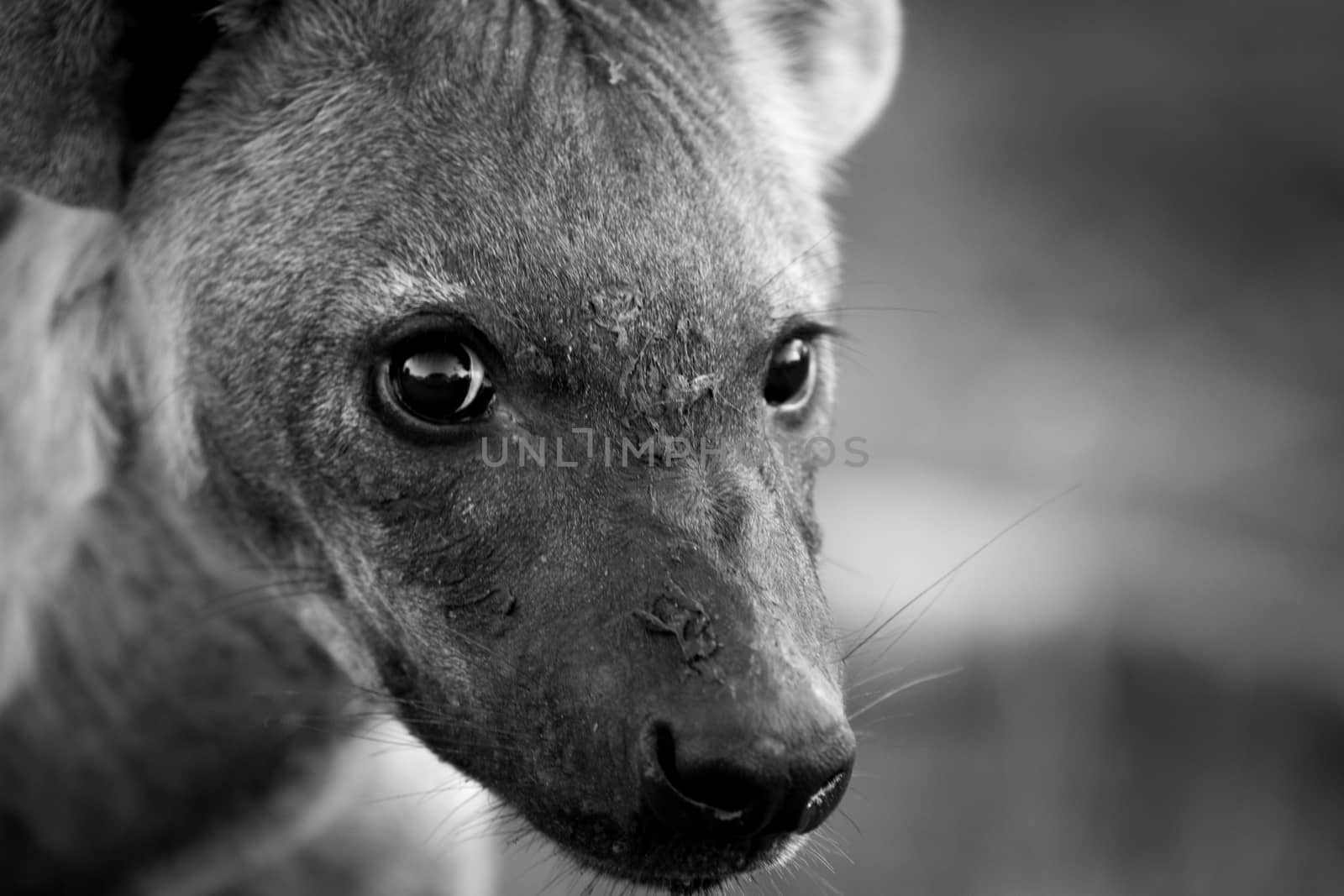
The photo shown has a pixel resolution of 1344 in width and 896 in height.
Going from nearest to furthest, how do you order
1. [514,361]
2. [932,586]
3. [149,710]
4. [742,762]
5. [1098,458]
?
[742,762]
[514,361]
[932,586]
[149,710]
[1098,458]

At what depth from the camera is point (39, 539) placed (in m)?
2.60

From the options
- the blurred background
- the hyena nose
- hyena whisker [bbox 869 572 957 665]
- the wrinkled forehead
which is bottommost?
the blurred background

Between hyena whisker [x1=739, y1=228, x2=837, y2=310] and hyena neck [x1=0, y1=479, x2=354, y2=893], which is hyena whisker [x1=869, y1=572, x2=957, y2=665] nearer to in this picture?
hyena whisker [x1=739, y1=228, x2=837, y2=310]

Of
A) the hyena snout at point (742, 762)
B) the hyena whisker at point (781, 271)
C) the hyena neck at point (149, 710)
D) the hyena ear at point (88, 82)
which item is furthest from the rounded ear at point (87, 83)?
the hyena snout at point (742, 762)

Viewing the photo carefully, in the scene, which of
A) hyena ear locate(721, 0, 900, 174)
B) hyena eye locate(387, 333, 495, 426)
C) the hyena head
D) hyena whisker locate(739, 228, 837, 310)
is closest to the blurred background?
hyena ear locate(721, 0, 900, 174)

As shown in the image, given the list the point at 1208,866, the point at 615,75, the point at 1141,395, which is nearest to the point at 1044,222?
the point at 1141,395

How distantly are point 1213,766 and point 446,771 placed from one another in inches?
100

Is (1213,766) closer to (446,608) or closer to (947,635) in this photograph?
(947,635)

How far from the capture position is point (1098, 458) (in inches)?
218

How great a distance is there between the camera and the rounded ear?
207 centimetres

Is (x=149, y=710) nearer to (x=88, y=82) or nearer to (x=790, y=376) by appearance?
(x=88, y=82)

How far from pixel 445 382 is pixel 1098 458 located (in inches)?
155

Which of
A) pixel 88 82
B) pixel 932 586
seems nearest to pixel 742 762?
pixel 932 586

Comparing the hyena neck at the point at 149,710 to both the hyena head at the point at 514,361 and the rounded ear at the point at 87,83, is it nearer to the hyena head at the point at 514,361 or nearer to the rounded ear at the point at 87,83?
the hyena head at the point at 514,361
